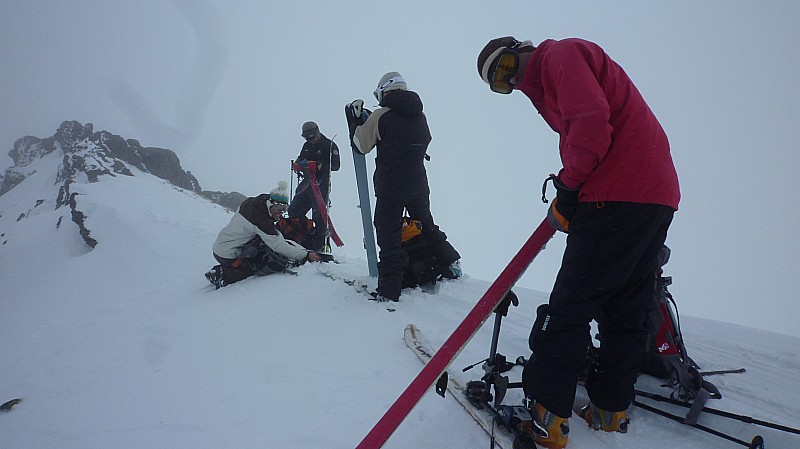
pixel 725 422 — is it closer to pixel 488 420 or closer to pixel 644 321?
pixel 644 321

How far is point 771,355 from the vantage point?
285cm

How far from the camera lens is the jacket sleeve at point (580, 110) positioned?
5.17 feet

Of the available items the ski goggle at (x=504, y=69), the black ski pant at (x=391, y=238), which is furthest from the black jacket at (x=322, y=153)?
the ski goggle at (x=504, y=69)

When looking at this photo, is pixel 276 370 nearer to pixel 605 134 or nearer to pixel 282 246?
pixel 605 134

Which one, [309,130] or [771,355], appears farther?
[309,130]

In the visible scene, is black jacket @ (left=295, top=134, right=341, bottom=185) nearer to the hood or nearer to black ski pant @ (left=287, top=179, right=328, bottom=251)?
black ski pant @ (left=287, top=179, right=328, bottom=251)

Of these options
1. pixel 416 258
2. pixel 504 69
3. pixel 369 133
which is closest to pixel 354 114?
pixel 369 133

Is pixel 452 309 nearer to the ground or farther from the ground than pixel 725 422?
nearer to the ground

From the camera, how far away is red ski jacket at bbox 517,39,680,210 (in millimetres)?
1588

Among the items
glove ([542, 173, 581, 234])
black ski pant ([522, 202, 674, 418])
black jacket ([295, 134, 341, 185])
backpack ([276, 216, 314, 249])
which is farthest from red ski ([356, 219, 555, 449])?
black jacket ([295, 134, 341, 185])

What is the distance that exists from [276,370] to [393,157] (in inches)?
97.9

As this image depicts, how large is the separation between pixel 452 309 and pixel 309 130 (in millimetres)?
5406

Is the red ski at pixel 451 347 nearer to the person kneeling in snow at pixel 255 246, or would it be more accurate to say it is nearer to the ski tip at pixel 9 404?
the ski tip at pixel 9 404

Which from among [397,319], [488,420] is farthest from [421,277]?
[488,420]
